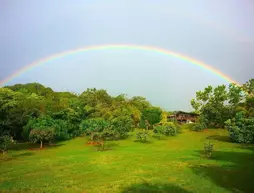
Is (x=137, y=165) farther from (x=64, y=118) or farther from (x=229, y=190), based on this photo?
(x=64, y=118)

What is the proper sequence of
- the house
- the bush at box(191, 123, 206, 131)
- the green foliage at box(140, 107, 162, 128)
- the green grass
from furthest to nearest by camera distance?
the house → the green foliage at box(140, 107, 162, 128) → the bush at box(191, 123, 206, 131) → the green grass

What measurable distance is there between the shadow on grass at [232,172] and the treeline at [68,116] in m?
22.4

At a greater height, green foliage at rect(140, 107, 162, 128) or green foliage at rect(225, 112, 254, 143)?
green foliage at rect(140, 107, 162, 128)

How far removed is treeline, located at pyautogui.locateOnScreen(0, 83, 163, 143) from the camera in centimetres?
4264

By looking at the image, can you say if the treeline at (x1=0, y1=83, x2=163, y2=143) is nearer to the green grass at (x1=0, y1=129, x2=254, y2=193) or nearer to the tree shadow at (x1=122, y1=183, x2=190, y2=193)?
the green grass at (x1=0, y1=129, x2=254, y2=193)

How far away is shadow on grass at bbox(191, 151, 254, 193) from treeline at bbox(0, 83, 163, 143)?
73.4ft

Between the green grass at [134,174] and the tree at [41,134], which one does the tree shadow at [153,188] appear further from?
the tree at [41,134]

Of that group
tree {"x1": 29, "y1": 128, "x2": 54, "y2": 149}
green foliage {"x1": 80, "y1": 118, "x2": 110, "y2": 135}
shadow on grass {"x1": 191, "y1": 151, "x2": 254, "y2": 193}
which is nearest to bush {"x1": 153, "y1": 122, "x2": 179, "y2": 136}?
green foliage {"x1": 80, "y1": 118, "x2": 110, "y2": 135}

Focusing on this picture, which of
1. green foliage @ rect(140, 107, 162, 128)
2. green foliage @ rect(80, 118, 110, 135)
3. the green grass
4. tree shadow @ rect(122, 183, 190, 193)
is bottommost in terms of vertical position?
tree shadow @ rect(122, 183, 190, 193)

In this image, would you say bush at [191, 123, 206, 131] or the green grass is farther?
bush at [191, 123, 206, 131]

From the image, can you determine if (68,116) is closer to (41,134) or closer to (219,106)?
(41,134)

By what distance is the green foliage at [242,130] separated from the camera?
4169 centimetres

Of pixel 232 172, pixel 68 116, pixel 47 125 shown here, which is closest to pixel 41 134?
pixel 47 125

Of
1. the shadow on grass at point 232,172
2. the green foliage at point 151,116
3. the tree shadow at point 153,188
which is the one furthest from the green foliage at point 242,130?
the tree shadow at point 153,188
